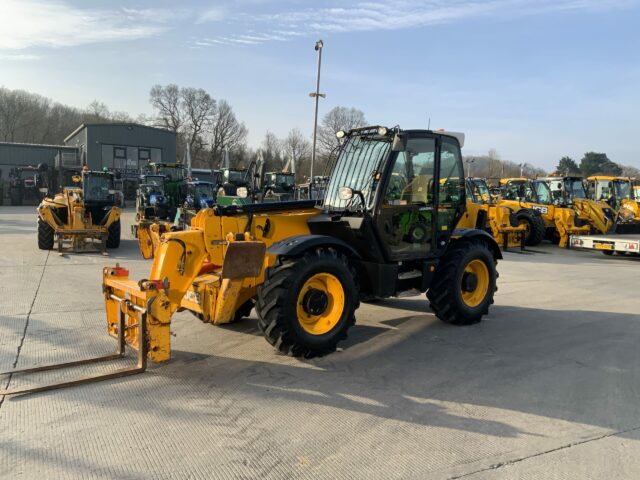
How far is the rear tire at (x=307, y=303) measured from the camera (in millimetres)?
4762

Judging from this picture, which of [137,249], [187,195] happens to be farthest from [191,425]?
[187,195]

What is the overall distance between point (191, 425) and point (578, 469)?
2.74m

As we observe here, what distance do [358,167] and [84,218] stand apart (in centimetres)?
1062

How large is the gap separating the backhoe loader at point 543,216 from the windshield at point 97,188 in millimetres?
13453

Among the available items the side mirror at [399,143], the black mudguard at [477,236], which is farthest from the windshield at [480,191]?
the side mirror at [399,143]

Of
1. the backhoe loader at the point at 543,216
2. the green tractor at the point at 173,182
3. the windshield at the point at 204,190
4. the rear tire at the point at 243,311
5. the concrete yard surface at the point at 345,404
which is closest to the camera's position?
the concrete yard surface at the point at 345,404

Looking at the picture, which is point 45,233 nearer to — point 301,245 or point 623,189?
point 301,245

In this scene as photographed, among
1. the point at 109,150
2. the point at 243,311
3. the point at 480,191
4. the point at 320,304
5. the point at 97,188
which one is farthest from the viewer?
the point at 109,150

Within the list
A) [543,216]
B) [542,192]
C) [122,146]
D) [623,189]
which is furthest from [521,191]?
[122,146]

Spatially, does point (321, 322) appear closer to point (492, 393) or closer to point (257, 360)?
point (257, 360)

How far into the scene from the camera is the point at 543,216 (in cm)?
1770

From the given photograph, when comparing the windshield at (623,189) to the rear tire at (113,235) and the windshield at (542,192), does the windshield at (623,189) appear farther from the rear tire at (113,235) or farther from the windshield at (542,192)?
the rear tire at (113,235)

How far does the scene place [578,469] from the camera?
3.27 metres

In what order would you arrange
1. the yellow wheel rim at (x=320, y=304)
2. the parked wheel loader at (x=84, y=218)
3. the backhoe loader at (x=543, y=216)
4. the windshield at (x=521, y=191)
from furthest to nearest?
the windshield at (x=521, y=191), the backhoe loader at (x=543, y=216), the parked wheel loader at (x=84, y=218), the yellow wheel rim at (x=320, y=304)
